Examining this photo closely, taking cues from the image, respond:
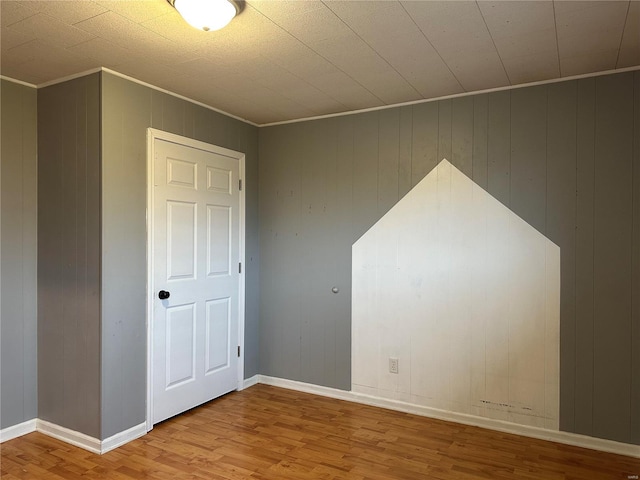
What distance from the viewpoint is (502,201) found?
307 cm

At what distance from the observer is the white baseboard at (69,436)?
2.78 meters

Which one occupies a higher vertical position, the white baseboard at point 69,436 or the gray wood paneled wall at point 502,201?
the gray wood paneled wall at point 502,201

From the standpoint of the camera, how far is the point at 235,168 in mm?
3826

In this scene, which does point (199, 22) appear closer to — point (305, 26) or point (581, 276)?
point (305, 26)

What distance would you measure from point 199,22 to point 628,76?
2.53 m

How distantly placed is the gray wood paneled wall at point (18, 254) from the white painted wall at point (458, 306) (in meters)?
2.35

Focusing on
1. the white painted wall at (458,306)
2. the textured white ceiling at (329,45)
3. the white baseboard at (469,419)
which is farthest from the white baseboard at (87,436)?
the textured white ceiling at (329,45)

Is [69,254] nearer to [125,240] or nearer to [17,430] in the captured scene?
[125,240]

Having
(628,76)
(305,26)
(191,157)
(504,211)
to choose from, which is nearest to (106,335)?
(191,157)

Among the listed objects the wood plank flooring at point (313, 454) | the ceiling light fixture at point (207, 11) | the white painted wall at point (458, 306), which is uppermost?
the ceiling light fixture at point (207, 11)

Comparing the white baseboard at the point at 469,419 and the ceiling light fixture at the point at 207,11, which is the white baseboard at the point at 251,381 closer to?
the white baseboard at the point at 469,419

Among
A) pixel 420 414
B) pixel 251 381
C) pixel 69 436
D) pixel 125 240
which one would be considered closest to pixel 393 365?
pixel 420 414

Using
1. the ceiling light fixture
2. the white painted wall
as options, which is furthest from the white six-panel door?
the ceiling light fixture

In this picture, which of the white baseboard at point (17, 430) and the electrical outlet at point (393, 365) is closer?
the white baseboard at point (17, 430)
